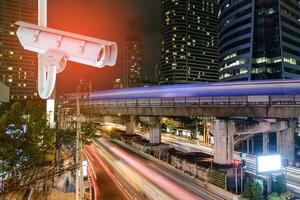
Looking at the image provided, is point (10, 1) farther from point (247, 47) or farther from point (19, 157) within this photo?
point (19, 157)

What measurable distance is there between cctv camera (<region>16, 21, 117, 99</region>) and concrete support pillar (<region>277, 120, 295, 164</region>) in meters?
47.4

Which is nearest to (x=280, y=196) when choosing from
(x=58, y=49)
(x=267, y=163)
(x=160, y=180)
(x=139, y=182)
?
(x=267, y=163)

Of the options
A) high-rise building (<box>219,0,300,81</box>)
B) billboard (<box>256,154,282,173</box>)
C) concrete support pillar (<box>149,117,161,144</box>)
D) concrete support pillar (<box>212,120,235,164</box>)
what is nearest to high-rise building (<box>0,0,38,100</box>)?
high-rise building (<box>219,0,300,81</box>)

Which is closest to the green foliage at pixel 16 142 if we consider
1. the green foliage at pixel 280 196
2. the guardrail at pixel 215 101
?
the guardrail at pixel 215 101

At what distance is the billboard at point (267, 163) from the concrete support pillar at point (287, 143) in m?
21.3

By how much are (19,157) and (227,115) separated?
78.1ft

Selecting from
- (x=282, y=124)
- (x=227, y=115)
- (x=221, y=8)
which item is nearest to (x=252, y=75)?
(x=221, y=8)

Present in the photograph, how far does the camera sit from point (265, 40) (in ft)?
319

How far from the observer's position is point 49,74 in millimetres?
5488

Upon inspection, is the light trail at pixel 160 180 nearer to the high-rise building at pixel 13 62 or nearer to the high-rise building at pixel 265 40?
the high-rise building at pixel 265 40

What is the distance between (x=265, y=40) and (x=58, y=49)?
335ft

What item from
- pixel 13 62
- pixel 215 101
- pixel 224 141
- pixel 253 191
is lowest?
pixel 253 191

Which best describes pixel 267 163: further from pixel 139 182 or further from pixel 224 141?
pixel 139 182

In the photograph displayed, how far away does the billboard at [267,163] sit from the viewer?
86.9 feet
